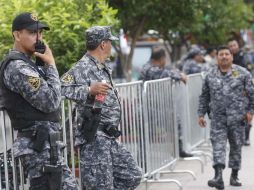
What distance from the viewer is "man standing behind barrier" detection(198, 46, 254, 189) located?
786cm

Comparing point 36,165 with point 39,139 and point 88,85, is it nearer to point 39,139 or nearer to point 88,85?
point 39,139

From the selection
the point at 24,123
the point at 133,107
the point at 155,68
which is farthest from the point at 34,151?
the point at 155,68

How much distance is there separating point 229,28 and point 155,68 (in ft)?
31.9

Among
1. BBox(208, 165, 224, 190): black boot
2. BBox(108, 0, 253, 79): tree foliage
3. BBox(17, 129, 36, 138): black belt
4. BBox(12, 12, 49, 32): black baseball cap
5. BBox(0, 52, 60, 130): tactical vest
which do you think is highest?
BBox(108, 0, 253, 79): tree foliage

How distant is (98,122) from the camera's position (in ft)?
17.2

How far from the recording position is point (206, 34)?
18.2 m

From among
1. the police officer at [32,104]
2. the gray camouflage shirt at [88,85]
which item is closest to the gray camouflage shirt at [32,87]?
the police officer at [32,104]

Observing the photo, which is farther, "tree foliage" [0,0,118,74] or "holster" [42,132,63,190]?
"tree foliage" [0,0,118,74]

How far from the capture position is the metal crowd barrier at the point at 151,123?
6185 millimetres

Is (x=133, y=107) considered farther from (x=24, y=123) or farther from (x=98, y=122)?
(x=24, y=123)

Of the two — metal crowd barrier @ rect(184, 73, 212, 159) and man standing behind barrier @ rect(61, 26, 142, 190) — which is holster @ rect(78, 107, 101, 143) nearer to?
man standing behind barrier @ rect(61, 26, 142, 190)

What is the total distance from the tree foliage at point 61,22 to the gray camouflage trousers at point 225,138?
1.89 metres

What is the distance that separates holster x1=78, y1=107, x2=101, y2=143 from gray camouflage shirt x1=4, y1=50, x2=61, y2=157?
0.76 m

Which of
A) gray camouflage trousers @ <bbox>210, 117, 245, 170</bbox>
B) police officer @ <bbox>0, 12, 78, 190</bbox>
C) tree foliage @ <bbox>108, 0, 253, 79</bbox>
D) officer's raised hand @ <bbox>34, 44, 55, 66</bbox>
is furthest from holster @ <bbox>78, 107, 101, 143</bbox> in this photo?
tree foliage @ <bbox>108, 0, 253, 79</bbox>
